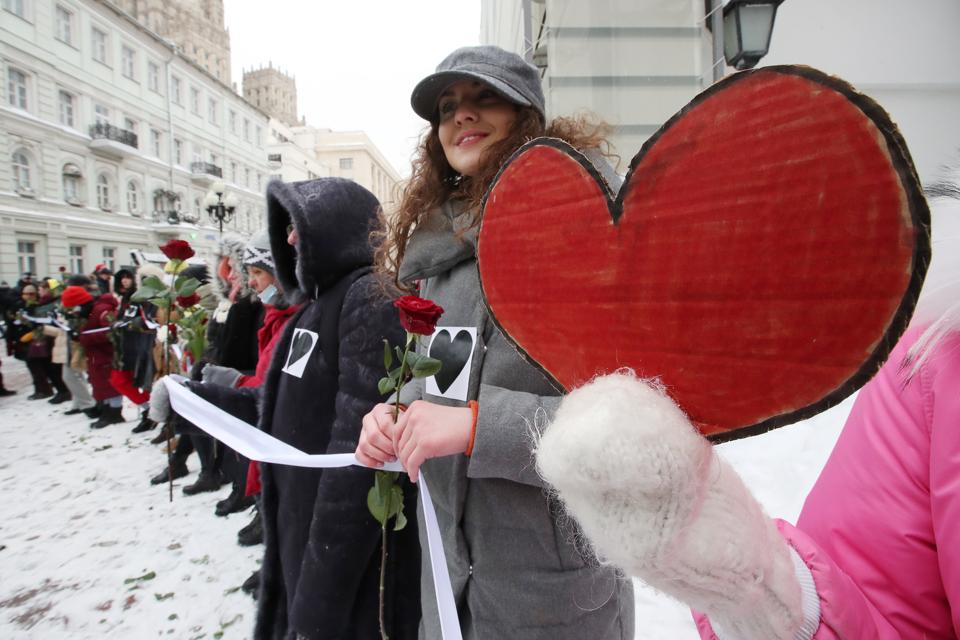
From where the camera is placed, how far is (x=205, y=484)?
4062mm

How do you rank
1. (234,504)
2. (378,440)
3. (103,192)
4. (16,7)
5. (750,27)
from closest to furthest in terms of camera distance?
(378,440), (750,27), (234,504), (16,7), (103,192)

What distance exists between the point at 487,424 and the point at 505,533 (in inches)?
11.8

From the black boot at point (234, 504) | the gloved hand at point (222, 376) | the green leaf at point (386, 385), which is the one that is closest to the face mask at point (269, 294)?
the gloved hand at point (222, 376)

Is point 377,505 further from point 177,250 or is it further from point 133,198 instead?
point 133,198

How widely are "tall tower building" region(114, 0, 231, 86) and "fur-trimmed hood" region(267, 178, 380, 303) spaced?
44.4 meters

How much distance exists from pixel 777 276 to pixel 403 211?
103 cm

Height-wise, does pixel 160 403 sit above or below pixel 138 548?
above

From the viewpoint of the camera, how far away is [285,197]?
64.8 inches

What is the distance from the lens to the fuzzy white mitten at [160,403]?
224 centimetres

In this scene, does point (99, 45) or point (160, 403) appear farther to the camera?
point (99, 45)

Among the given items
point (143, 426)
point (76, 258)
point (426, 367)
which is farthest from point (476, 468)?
point (76, 258)

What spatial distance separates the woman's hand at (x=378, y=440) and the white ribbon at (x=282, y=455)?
7cm

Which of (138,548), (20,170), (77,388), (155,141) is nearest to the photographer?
(138,548)

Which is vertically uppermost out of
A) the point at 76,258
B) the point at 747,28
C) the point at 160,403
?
the point at 747,28
